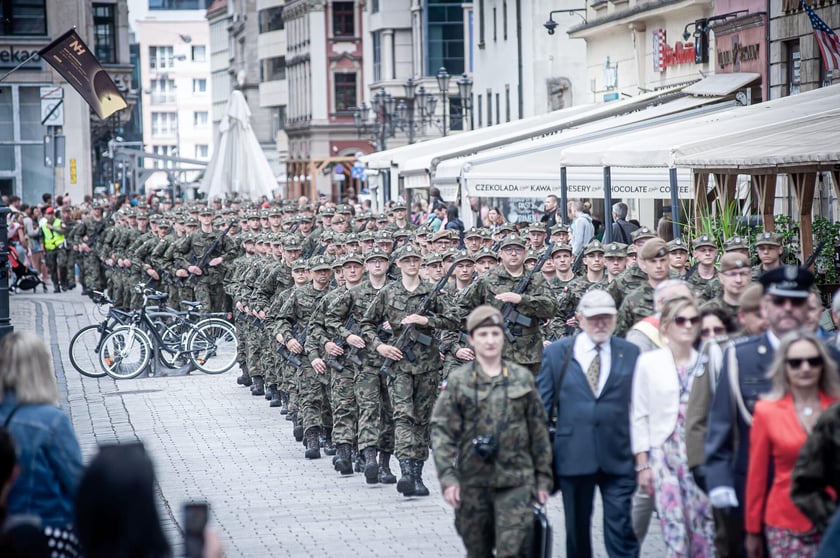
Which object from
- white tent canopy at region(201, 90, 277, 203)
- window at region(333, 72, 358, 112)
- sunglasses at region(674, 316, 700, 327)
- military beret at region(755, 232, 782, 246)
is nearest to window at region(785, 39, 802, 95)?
military beret at region(755, 232, 782, 246)

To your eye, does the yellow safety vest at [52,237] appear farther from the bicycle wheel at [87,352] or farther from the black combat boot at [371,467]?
the black combat boot at [371,467]

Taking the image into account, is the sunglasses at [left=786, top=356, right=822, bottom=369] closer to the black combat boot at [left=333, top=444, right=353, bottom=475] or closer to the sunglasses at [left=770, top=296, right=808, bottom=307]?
the sunglasses at [left=770, top=296, right=808, bottom=307]

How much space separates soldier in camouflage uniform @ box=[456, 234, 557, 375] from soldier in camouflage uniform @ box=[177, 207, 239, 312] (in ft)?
35.3

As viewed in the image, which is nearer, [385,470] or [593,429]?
[593,429]

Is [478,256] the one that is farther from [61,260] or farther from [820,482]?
[61,260]

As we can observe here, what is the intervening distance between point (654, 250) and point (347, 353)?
3.10 meters

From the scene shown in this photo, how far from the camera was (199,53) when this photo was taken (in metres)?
162

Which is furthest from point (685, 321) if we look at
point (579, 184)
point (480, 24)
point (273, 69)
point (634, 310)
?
point (273, 69)

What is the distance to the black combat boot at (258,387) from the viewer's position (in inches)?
752

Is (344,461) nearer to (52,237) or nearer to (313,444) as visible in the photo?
(313,444)

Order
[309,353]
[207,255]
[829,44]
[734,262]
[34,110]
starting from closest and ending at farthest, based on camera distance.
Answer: [734,262] → [309,353] → [829,44] → [207,255] → [34,110]

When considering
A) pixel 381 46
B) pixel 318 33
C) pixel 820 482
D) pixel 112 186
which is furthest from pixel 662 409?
pixel 318 33

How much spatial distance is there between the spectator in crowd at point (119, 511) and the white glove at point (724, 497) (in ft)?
9.41

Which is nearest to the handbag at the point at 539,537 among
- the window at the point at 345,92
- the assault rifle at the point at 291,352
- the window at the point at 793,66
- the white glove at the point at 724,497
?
the white glove at the point at 724,497
